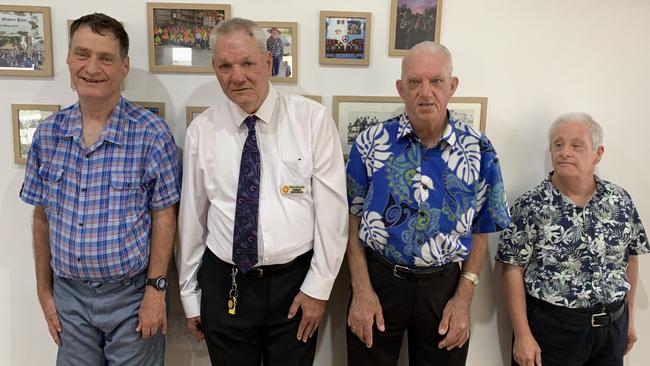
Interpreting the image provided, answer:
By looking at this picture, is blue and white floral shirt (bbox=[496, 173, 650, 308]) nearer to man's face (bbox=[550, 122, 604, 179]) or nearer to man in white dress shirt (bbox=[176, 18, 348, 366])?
man's face (bbox=[550, 122, 604, 179])

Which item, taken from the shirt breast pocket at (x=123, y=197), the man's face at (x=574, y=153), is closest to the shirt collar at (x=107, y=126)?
the shirt breast pocket at (x=123, y=197)

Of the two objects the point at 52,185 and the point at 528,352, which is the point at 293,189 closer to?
the point at 52,185

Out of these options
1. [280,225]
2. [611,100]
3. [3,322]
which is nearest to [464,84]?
[611,100]

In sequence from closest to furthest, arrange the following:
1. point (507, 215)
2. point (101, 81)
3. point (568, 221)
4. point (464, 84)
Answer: point (101, 81), point (507, 215), point (568, 221), point (464, 84)

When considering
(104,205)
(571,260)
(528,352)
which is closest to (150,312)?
(104,205)

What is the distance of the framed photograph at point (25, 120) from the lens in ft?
5.99

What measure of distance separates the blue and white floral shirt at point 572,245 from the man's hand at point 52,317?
179 centimetres

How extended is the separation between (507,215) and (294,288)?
829mm

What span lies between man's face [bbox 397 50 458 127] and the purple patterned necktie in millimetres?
584

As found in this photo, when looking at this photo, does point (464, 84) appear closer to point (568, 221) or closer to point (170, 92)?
point (568, 221)

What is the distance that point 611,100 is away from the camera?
2.01 m

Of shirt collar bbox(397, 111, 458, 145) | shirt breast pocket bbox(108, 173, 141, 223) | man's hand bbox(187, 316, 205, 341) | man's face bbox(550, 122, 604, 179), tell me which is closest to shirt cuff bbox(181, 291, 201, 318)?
man's hand bbox(187, 316, 205, 341)

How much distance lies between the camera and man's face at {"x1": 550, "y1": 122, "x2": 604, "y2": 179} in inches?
68.8

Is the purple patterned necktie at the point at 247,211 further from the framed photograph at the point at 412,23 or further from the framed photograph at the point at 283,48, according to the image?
the framed photograph at the point at 412,23
